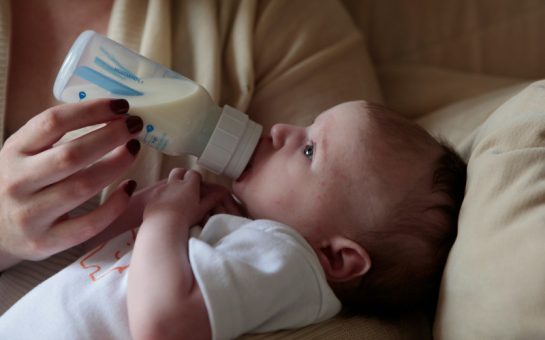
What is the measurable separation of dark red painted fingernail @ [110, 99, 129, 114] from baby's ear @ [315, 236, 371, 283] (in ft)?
1.13

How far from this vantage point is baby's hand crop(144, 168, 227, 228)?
2.90ft

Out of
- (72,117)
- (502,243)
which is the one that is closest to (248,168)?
(72,117)

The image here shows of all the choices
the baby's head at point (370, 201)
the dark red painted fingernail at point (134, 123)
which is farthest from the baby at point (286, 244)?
the dark red painted fingernail at point (134, 123)

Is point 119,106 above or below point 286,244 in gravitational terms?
above

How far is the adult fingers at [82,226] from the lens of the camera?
0.86 meters

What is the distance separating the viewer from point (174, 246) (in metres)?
0.82

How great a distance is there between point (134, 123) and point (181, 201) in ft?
0.48

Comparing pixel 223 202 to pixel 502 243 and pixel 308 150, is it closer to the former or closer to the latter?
pixel 308 150

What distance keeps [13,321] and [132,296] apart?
0.69ft

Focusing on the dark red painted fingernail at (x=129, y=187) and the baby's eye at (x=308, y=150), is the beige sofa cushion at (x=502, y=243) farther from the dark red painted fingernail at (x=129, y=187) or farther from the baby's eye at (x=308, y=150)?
the dark red painted fingernail at (x=129, y=187)

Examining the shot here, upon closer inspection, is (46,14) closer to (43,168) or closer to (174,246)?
(43,168)

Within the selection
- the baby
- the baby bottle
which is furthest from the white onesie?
the baby bottle

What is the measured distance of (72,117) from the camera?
0.82 meters

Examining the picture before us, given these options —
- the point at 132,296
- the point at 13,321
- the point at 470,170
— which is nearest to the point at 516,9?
the point at 470,170
